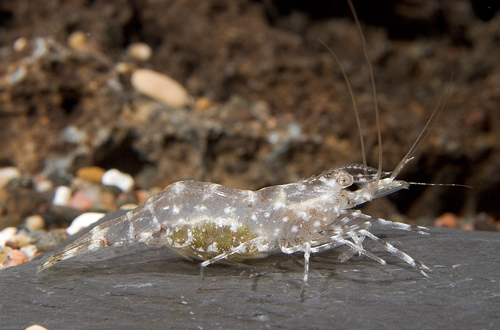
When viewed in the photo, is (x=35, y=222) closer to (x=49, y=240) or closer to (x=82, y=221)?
(x=82, y=221)

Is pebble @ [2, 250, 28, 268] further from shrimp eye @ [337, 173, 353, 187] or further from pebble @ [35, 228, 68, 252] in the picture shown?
shrimp eye @ [337, 173, 353, 187]

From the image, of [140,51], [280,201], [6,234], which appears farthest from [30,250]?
[140,51]

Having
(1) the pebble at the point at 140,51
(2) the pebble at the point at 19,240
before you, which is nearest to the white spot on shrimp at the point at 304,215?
(2) the pebble at the point at 19,240

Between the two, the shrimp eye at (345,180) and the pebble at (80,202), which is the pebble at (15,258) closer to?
the pebble at (80,202)

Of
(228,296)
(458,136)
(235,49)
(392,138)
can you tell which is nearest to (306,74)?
(235,49)

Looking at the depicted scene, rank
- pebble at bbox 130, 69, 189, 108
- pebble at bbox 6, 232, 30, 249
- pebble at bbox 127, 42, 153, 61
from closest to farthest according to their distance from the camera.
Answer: pebble at bbox 6, 232, 30, 249 → pebble at bbox 130, 69, 189, 108 → pebble at bbox 127, 42, 153, 61

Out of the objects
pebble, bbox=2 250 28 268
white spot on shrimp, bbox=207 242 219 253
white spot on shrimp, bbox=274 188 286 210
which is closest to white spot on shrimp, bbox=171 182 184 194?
white spot on shrimp, bbox=207 242 219 253
